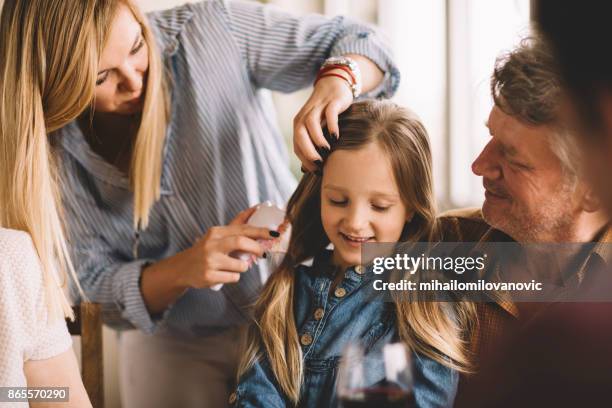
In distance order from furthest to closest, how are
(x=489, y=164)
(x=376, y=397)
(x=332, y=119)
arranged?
(x=332, y=119) < (x=489, y=164) < (x=376, y=397)

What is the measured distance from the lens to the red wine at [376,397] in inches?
30.7

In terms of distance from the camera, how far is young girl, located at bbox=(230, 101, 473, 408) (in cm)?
96

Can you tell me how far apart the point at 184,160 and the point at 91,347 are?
13.6 inches

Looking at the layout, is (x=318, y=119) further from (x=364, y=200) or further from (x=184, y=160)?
(x=184, y=160)

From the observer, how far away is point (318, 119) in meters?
1.01

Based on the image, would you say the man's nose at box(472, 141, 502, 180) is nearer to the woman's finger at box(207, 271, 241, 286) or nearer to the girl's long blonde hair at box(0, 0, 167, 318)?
the woman's finger at box(207, 271, 241, 286)

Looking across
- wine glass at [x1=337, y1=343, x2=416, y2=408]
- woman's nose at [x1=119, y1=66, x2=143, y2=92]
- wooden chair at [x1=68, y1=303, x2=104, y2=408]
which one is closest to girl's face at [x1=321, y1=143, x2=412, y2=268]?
wine glass at [x1=337, y1=343, x2=416, y2=408]

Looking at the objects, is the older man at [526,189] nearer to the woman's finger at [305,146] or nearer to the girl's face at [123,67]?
the woman's finger at [305,146]

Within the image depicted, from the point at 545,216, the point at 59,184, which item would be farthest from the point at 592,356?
the point at 59,184

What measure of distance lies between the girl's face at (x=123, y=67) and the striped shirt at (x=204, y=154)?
0.29 feet

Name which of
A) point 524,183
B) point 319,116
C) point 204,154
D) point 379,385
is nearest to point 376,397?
point 379,385

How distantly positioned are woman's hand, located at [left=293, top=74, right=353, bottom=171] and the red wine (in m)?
0.36

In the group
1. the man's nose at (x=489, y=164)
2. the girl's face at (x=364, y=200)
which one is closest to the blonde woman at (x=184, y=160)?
the girl's face at (x=364, y=200)

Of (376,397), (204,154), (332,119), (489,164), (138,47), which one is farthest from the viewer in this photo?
(204,154)
